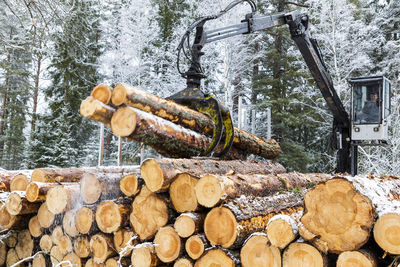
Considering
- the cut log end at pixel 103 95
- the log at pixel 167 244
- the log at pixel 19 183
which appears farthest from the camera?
the log at pixel 19 183

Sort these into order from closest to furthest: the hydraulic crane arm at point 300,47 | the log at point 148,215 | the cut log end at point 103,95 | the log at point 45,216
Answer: the log at point 148,215 < the cut log end at point 103,95 < the log at point 45,216 < the hydraulic crane arm at point 300,47

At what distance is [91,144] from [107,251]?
14.3 m

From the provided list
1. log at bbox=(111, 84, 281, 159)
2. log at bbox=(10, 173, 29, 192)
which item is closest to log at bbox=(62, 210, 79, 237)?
log at bbox=(10, 173, 29, 192)

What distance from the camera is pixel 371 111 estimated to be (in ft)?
26.9

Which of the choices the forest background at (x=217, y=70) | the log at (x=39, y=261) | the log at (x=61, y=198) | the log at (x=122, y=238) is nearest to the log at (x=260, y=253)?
the log at (x=122, y=238)

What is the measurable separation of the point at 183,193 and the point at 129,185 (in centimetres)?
59

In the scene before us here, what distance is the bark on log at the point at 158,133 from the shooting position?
340 centimetres

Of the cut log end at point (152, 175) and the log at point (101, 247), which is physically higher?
the cut log end at point (152, 175)

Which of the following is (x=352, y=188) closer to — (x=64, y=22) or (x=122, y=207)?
(x=122, y=207)

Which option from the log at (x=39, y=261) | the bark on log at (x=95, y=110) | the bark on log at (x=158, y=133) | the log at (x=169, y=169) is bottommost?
the log at (x=39, y=261)

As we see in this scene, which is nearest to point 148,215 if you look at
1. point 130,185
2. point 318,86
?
point 130,185

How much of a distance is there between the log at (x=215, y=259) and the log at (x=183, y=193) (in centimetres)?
42

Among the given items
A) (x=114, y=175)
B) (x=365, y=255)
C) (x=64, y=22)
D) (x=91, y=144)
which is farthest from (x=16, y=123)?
(x=365, y=255)

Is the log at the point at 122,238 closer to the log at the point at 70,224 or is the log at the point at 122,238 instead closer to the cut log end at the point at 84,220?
the cut log end at the point at 84,220
